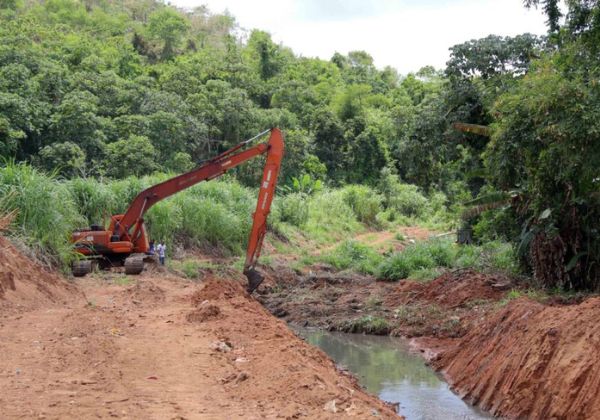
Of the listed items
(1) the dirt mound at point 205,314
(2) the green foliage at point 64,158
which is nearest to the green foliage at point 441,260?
(1) the dirt mound at point 205,314

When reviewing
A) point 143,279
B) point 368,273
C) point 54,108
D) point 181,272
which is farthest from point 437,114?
point 54,108

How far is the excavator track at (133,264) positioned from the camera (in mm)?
19047

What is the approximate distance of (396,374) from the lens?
1348 cm

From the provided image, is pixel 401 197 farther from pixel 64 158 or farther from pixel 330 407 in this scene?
pixel 330 407

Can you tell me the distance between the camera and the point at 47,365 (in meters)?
8.65

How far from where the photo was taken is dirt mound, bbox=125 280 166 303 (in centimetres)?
1578

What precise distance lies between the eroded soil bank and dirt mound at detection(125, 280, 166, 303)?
12.2ft

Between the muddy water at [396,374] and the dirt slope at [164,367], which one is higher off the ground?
the dirt slope at [164,367]

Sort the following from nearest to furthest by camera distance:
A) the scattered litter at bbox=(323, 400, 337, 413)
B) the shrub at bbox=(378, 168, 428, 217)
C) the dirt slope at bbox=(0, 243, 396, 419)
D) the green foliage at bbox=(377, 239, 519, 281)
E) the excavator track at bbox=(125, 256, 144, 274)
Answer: the dirt slope at bbox=(0, 243, 396, 419) → the scattered litter at bbox=(323, 400, 337, 413) → the excavator track at bbox=(125, 256, 144, 274) → the green foliage at bbox=(377, 239, 519, 281) → the shrub at bbox=(378, 168, 428, 217)

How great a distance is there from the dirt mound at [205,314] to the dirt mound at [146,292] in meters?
2.94

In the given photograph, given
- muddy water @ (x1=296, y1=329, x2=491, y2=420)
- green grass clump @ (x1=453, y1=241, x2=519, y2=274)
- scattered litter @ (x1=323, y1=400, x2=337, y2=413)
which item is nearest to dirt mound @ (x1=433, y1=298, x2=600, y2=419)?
muddy water @ (x1=296, y1=329, x2=491, y2=420)

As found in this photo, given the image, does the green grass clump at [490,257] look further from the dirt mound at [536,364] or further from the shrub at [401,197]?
the shrub at [401,197]

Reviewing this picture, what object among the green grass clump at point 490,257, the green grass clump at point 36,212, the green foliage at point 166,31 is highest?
the green foliage at point 166,31

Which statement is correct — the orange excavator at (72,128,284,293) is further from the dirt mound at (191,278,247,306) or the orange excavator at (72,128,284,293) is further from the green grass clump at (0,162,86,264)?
the dirt mound at (191,278,247,306)
